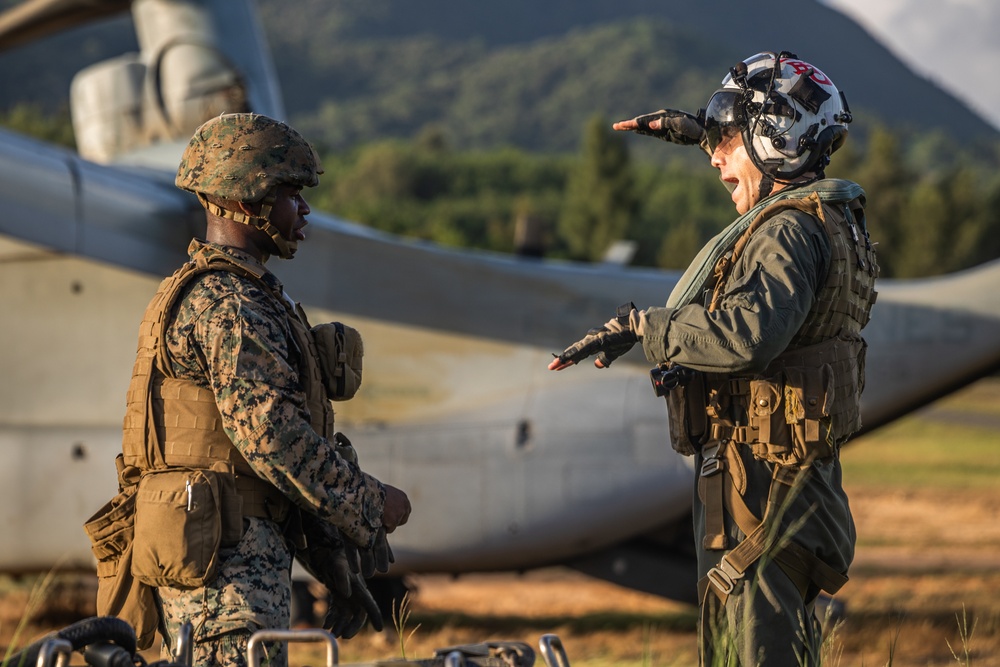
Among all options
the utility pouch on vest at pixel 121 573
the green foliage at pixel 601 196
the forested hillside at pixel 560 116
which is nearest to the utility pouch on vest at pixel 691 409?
the utility pouch on vest at pixel 121 573

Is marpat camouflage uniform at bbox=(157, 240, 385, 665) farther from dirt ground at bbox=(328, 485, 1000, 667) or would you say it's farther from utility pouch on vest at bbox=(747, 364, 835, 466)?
dirt ground at bbox=(328, 485, 1000, 667)

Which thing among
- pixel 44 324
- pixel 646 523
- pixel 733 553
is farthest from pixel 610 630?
pixel 733 553

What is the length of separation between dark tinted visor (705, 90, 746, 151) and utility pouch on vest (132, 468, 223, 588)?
1688 mm

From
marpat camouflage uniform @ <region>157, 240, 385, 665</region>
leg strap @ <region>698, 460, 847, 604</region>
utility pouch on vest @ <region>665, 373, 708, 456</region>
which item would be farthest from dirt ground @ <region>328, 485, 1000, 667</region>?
marpat camouflage uniform @ <region>157, 240, 385, 665</region>

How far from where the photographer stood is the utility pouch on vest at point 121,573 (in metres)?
3.23


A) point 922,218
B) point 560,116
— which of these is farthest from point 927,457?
point 560,116

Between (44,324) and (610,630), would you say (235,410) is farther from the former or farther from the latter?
(610,630)

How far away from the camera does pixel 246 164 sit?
3273mm

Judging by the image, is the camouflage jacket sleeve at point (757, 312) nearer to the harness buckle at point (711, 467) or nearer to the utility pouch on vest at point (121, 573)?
the harness buckle at point (711, 467)

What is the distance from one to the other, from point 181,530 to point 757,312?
1515mm

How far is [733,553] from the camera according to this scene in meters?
3.33

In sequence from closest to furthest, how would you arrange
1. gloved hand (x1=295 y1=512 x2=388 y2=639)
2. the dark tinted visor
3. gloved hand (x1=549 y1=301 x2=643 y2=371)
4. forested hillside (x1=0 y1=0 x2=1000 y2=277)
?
gloved hand (x1=549 y1=301 x2=643 y2=371)
gloved hand (x1=295 y1=512 x2=388 y2=639)
the dark tinted visor
forested hillside (x1=0 y1=0 x2=1000 y2=277)

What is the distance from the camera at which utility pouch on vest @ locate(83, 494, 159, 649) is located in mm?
3234

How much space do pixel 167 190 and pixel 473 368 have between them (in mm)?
2163
